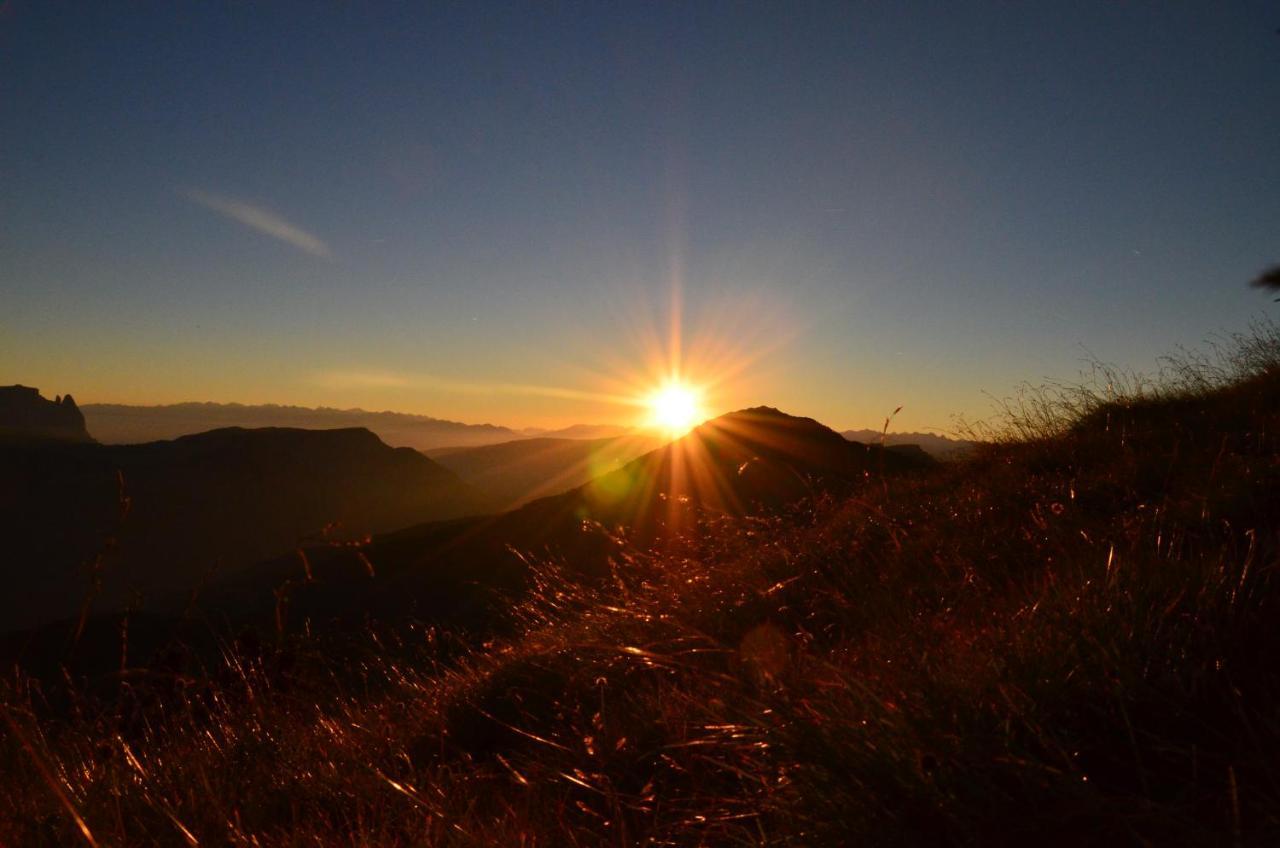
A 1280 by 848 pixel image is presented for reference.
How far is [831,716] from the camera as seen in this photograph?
5.72 feet

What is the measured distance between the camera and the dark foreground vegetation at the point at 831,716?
1.47 m

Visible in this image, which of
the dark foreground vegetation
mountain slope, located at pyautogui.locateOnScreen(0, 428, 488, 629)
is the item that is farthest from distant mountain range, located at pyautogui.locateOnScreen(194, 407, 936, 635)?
mountain slope, located at pyautogui.locateOnScreen(0, 428, 488, 629)

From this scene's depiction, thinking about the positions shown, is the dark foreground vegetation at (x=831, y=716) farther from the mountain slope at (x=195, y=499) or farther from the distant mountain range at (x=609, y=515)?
the mountain slope at (x=195, y=499)

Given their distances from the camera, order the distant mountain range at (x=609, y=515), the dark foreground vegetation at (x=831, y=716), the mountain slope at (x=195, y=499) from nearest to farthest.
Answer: the dark foreground vegetation at (x=831, y=716) → the distant mountain range at (x=609, y=515) → the mountain slope at (x=195, y=499)

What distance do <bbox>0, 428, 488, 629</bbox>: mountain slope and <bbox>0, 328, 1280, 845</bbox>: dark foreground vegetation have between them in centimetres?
7493

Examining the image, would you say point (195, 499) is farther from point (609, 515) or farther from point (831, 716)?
point (831, 716)

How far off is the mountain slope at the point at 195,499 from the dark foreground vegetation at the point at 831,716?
74930mm

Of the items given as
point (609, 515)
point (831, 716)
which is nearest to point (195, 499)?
point (609, 515)

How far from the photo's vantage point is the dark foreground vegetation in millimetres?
1468

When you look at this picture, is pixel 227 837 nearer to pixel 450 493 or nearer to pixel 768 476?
pixel 768 476

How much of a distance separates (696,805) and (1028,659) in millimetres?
923

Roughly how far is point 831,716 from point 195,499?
122m

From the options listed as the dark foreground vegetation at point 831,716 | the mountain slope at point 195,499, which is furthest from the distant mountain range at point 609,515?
the mountain slope at point 195,499

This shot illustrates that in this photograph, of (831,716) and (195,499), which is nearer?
(831,716)
